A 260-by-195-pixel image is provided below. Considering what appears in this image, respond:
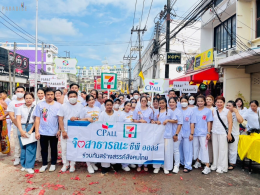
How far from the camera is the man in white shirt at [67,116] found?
4520 millimetres

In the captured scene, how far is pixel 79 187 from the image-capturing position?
3.87 metres

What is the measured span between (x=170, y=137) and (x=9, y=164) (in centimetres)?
394

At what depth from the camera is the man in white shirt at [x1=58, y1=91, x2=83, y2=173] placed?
14.8ft

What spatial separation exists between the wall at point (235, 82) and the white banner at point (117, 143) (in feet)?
23.6

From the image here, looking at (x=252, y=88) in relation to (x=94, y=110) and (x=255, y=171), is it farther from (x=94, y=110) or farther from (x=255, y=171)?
(x=94, y=110)

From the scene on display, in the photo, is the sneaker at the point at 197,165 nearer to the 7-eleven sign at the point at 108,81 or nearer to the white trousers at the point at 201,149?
the white trousers at the point at 201,149

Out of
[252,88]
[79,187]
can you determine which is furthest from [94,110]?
[252,88]

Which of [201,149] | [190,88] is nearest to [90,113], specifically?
[201,149]

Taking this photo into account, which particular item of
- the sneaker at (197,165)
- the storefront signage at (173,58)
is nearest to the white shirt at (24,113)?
the sneaker at (197,165)

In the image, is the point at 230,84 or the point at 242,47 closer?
the point at 242,47

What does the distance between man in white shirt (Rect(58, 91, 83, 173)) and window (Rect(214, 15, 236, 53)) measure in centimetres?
914

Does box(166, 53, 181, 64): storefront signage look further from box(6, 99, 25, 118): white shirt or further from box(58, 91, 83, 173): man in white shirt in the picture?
box(6, 99, 25, 118): white shirt

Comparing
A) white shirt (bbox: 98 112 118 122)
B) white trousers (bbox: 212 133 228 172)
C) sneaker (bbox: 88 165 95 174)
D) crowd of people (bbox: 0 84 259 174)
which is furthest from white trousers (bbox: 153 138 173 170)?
sneaker (bbox: 88 165 95 174)

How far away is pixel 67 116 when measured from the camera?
182 inches
